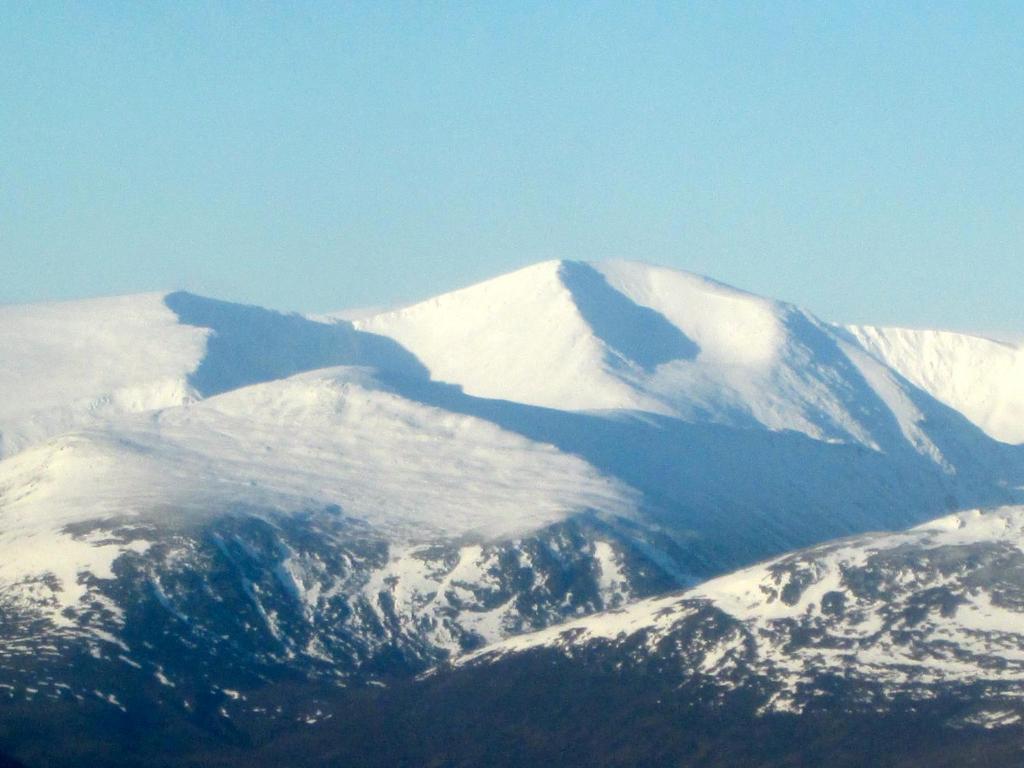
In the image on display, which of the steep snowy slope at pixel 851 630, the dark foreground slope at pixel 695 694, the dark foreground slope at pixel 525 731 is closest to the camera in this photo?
the dark foreground slope at pixel 525 731

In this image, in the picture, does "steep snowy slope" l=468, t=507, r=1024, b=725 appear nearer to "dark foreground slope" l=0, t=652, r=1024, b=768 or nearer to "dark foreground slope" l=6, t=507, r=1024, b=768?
"dark foreground slope" l=6, t=507, r=1024, b=768

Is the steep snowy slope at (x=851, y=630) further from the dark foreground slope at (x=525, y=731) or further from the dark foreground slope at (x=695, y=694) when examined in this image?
the dark foreground slope at (x=525, y=731)

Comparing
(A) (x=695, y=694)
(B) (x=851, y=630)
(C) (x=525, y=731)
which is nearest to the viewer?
(C) (x=525, y=731)

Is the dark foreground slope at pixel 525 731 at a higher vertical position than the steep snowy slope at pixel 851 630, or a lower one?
lower

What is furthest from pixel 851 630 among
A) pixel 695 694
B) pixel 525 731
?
pixel 525 731

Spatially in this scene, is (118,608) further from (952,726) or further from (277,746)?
(952,726)

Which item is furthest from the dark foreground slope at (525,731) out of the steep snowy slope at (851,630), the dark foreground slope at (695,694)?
the steep snowy slope at (851,630)

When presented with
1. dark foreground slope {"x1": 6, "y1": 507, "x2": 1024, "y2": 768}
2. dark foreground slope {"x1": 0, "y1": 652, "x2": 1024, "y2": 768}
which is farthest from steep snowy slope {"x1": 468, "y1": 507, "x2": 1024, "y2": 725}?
dark foreground slope {"x1": 0, "y1": 652, "x2": 1024, "y2": 768}

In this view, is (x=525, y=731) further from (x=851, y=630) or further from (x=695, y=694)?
(x=851, y=630)

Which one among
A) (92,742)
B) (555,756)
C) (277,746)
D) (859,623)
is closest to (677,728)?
(555,756)
